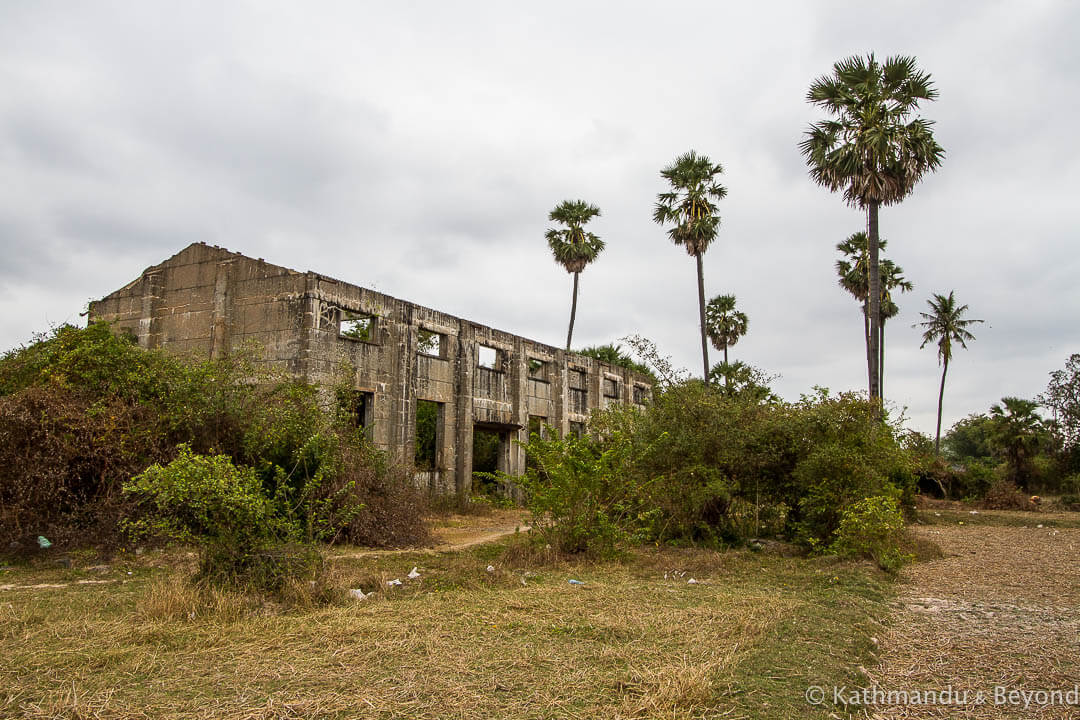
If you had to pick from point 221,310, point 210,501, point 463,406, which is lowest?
point 210,501

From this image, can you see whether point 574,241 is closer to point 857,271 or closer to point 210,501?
point 857,271

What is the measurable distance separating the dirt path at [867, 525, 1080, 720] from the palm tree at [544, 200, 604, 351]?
86.0 ft

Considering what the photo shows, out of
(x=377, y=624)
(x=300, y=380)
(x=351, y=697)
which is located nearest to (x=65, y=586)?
(x=377, y=624)

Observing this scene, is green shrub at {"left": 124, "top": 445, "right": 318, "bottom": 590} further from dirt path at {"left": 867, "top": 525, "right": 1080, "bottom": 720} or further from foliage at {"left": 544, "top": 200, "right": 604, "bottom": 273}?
foliage at {"left": 544, "top": 200, "right": 604, "bottom": 273}

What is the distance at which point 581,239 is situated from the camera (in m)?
35.6

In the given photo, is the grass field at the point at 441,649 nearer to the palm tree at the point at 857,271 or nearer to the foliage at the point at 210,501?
the foliage at the point at 210,501

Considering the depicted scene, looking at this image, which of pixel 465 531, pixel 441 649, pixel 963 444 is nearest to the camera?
pixel 441 649

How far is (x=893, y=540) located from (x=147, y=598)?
33.2ft

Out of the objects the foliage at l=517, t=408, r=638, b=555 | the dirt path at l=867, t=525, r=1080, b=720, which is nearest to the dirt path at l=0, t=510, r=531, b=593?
the foliage at l=517, t=408, r=638, b=555

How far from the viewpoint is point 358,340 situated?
18.3m

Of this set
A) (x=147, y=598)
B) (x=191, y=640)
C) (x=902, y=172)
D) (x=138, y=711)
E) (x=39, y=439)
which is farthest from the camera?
(x=902, y=172)

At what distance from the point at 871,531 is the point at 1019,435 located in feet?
75.3

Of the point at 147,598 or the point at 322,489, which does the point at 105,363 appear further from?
the point at 147,598

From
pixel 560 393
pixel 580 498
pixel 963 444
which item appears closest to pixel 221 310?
pixel 580 498
